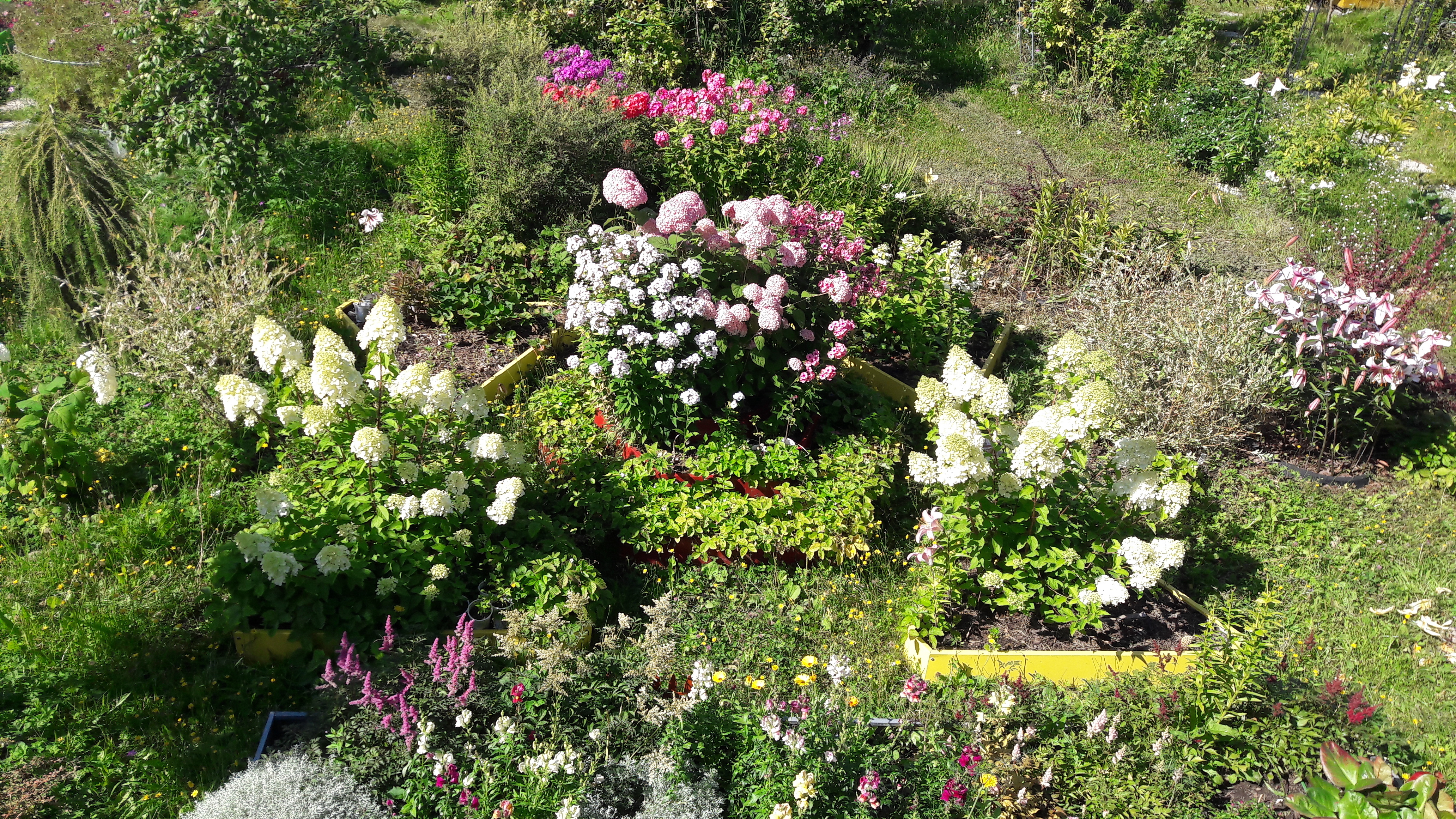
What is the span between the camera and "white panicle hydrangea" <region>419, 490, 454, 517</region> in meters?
3.26

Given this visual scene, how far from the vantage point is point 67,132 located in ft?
16.7

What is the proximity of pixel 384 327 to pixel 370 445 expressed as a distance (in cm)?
51

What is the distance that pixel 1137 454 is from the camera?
354 centimetres

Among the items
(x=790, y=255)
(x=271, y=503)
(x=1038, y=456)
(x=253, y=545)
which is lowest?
(x=253, y=545)

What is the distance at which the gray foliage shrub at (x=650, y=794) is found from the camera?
268 cm

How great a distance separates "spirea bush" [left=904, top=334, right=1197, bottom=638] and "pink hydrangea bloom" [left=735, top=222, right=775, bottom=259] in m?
1.17

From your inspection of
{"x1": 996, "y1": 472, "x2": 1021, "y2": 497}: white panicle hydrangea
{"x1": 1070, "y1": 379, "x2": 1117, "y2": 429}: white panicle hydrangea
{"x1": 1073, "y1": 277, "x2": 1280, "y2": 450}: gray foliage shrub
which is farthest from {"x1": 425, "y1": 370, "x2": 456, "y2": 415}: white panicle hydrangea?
{"x1": 1073, "y1": 277, "x2": 1280, "y2": 450}: gray foliage shrub

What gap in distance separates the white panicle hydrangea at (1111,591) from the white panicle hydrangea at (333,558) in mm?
2800

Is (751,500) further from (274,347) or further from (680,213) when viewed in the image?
(274,347)

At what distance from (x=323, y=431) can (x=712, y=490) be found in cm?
171

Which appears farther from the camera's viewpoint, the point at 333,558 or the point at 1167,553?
the point at 1167,553

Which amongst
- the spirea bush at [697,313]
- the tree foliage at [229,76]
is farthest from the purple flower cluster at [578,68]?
the spirea bush at [697,313]

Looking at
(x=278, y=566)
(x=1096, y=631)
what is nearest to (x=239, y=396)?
(x=278, y=566)

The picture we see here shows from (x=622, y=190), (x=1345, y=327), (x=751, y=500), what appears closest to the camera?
(x=751, y=500)
